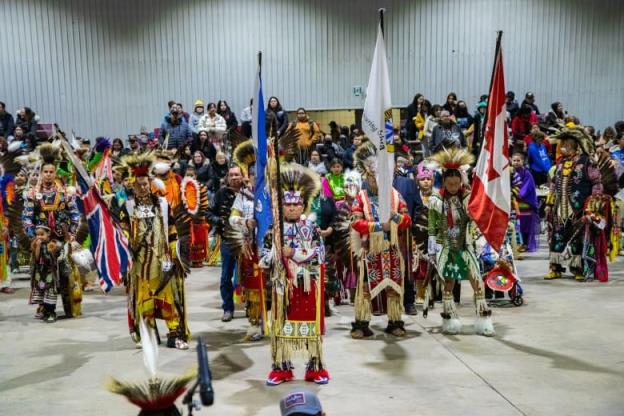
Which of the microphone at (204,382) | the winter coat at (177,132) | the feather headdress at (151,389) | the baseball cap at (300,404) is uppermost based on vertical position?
the winter coat at (177,132)

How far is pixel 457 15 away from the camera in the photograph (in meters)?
18.9

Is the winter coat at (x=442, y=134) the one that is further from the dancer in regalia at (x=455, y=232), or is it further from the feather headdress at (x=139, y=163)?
the feather headdress at (x=139, y=163)

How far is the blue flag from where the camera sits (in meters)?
5.47

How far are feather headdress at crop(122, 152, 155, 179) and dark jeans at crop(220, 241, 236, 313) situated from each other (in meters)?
1.27

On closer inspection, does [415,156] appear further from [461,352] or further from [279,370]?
[279,370]

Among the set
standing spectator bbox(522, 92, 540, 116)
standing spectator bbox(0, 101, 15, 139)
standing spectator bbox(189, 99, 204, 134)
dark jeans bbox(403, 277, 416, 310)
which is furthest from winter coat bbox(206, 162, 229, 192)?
standing spectator bbox(522, 92, 540, 116)

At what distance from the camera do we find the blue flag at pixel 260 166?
215 inches

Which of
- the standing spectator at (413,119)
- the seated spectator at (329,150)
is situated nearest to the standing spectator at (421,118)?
the standing spectator at (413,119)

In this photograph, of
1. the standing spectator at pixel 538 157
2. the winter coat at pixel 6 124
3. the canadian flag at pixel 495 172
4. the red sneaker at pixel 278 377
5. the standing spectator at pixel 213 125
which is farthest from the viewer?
the winter coat at pixel 6 124

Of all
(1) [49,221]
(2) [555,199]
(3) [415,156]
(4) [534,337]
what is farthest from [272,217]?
(3) [415,156]

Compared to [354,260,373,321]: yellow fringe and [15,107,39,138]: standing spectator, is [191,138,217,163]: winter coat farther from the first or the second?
[354,260,373,321]: yellow fringe

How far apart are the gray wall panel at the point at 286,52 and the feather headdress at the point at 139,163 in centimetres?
1265

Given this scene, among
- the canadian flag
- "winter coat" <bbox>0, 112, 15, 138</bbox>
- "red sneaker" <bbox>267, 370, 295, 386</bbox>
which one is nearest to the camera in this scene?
"red sneaker" <bbox>267, 370, 295, 386</bbox>

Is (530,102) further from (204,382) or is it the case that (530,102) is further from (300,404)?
(204,382)
